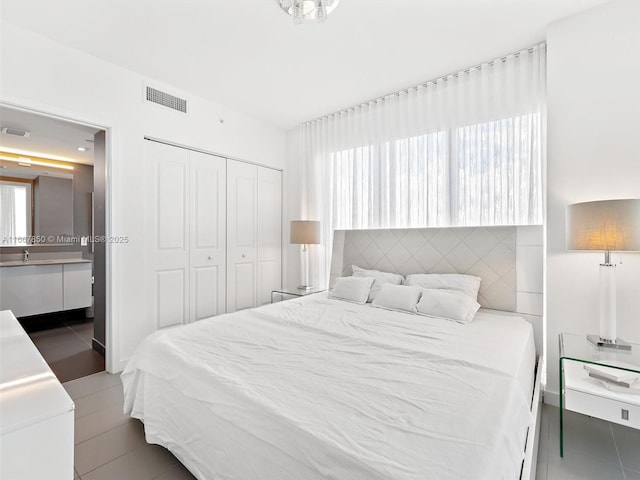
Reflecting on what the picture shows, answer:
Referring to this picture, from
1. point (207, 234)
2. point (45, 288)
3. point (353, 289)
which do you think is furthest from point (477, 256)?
point (45, 288)

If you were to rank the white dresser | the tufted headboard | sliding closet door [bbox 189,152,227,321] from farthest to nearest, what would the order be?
sliding closet door [bbox 189,152,227,321] < the tufted headboard < the white dresser

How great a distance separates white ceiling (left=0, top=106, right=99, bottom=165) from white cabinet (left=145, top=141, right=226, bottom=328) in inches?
29.0

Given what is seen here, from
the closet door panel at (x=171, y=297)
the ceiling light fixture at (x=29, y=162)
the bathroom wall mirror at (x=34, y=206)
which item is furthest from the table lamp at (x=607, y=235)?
the ceiling light fixture at (x=29, y=162)

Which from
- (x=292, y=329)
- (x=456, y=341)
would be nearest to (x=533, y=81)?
(x=456, y=341)

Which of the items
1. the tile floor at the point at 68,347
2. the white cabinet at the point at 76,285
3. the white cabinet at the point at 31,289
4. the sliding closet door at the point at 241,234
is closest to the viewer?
the tile floor at the point at 68,347

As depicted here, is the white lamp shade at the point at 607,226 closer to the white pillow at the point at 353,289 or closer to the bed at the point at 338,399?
the bed at the point at 338,399

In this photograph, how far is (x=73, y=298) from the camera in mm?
4383

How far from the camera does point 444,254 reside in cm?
303

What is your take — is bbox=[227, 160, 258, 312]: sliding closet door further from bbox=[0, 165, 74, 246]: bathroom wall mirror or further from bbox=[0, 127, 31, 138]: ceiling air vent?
bbox=[0, 165, 74, 246]: bathroom wall mirror

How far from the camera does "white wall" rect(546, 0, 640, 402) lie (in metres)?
2.06

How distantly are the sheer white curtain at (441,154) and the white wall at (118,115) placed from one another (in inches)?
66.3

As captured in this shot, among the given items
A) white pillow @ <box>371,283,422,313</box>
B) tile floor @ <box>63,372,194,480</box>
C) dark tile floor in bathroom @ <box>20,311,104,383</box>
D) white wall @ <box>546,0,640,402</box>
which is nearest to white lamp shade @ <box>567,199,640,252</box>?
white wall @ <box>546,0,640,402</box>

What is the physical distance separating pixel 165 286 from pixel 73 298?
2.19 metres

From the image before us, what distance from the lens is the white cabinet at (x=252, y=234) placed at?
3969 millimetres
